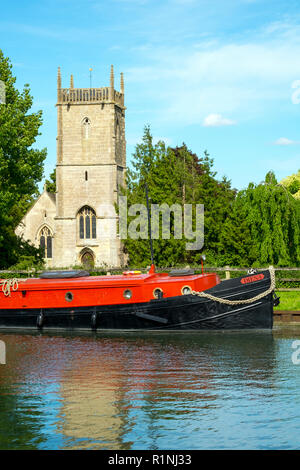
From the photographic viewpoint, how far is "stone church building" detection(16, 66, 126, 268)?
63.2 m

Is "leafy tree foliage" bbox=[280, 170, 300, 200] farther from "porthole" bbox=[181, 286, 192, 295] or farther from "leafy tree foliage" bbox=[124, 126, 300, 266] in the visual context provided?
"porthole" bbox=[181, 286, 192, 295]

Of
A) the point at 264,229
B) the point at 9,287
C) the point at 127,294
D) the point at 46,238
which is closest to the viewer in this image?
the point at 127,294

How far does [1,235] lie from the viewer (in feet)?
131

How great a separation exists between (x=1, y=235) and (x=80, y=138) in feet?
82.0

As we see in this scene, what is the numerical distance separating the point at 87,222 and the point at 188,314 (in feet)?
130

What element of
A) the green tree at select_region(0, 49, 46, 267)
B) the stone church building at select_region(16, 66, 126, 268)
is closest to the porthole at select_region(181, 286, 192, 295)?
the green tree at select_region(0, 49, 46, 267)

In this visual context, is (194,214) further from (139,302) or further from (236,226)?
(139,302)

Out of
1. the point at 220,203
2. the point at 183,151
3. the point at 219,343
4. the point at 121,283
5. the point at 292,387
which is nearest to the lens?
the point at 292,387

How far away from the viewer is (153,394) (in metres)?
15.4

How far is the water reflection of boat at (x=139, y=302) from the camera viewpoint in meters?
24.9

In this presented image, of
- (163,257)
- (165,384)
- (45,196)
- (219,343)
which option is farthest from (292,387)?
(45,196)

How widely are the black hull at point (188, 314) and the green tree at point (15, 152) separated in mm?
14672

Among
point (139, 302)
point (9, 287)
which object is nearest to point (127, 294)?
point (139, 302)
